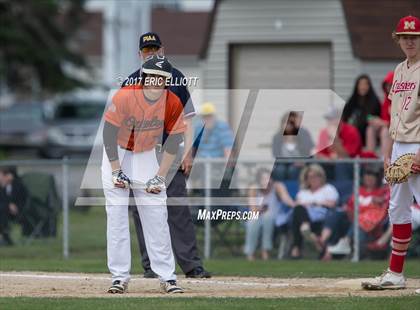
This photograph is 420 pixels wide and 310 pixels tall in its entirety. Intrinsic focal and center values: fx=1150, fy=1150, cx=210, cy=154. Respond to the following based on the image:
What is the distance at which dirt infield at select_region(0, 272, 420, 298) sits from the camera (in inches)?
397

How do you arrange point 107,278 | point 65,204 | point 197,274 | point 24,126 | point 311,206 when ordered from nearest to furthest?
point 197,274 → point 107,278 → point 311,206 → point 65,204 → point 24,126

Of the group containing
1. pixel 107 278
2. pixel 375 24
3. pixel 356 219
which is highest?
pixel 375 24

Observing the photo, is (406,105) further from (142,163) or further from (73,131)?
(73,131)

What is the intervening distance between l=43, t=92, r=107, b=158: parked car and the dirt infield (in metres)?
25.3

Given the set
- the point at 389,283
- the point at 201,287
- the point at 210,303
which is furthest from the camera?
the point at 201,287

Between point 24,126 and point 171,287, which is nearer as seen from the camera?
point 171,287

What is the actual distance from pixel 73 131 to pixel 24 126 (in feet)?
6.12

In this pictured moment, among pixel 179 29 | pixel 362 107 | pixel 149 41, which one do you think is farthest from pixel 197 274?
pixel 179 29

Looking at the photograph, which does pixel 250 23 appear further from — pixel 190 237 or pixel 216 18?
pixel 190 237

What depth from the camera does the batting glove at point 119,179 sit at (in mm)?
9727

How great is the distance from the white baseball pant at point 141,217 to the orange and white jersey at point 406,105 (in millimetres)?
2105

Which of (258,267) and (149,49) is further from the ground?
(149,49)

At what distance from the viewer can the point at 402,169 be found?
384 inches

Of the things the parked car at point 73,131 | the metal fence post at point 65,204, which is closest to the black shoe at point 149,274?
the metal fence post at point 65,204
